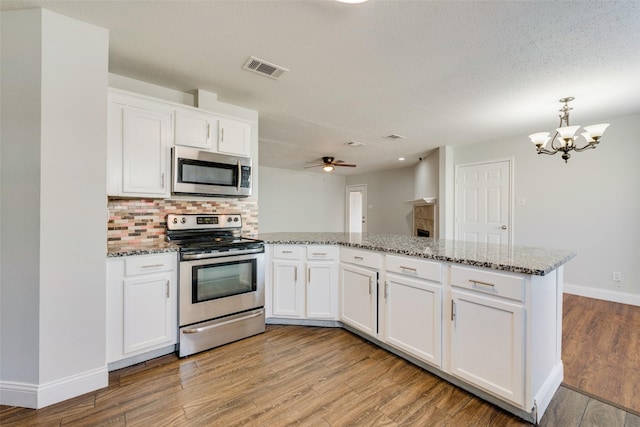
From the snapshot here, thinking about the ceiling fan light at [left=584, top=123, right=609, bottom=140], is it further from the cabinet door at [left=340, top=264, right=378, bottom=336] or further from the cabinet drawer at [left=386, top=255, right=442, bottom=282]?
the cabinet door at [left=340, top=264, right=378, bottom=336]

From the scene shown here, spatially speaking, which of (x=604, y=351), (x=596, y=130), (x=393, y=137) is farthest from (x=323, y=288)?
(x=596, y=130)

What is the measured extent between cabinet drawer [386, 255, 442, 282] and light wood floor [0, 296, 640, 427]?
0.70 meters

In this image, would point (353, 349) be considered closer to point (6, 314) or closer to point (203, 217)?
point (203, 217)

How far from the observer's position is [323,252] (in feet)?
9.22

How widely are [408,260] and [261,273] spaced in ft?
4.45

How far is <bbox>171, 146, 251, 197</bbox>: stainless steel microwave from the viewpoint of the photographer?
2506 millimetres

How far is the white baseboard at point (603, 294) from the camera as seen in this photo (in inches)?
139

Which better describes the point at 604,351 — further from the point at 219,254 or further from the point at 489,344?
the point at 219,254

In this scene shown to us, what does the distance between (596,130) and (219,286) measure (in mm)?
3880

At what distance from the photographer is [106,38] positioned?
1.89m

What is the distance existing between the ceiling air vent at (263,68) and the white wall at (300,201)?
506cm

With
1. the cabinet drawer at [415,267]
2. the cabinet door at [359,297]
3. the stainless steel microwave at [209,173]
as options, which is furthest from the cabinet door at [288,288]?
the cabinet drawer at [415,267]

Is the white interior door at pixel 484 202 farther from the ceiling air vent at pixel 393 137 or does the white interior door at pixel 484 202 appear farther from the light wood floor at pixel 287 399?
the light wood floor at pixel 287 399

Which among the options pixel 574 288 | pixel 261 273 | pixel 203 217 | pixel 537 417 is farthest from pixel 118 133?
pixel 574 288
